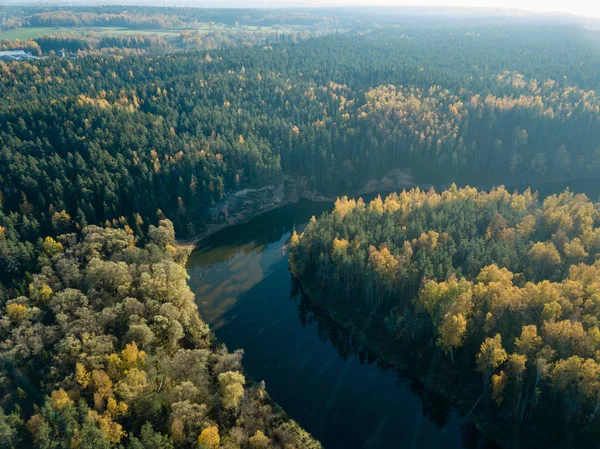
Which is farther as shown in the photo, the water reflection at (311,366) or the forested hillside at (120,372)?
the water reflection at (311,366)

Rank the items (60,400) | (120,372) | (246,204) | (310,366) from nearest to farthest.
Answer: (60,400)
(120,372)
(310,366)
(246,204)

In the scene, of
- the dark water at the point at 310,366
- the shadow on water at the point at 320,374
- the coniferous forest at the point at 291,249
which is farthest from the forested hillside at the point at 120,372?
Result: the dark water at the point at 310,366

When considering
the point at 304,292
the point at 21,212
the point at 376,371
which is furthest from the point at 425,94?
the point at 21,212

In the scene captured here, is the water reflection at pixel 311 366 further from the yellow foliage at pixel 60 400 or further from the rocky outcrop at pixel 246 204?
the yellow foliage at pixel 60 400

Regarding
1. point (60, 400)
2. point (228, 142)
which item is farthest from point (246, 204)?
point (60, 400)

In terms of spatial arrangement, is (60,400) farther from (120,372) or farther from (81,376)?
(120,372)

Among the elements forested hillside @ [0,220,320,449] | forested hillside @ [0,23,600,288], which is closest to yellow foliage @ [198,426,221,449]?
forested hillside @ [0,220,320,449]
